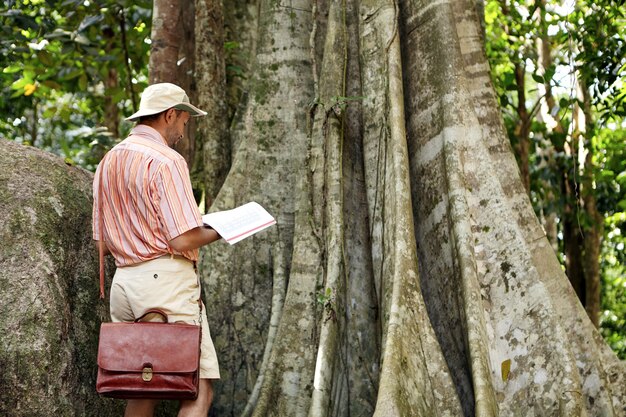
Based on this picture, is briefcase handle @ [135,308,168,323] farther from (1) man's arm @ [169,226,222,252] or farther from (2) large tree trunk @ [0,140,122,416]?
(2) large tree trunk @ [0,140,122,416]

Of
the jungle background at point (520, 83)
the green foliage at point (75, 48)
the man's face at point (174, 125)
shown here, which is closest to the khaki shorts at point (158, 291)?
the man's face at point (174, 125)

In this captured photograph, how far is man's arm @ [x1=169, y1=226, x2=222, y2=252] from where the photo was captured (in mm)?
3988

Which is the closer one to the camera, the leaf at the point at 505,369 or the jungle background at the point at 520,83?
the leaf at the point at 505,369

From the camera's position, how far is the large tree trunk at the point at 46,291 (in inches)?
169

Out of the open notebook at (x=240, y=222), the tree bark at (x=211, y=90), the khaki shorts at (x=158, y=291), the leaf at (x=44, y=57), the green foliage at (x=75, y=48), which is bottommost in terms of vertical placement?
the khaki shorts at (x=158, y=291)

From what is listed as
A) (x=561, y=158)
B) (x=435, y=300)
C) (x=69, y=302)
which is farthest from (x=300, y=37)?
(x=561, y=158)

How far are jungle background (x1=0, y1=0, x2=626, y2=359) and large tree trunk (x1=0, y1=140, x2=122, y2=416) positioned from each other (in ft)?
5.56

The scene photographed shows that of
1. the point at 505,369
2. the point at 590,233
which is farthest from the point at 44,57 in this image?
the point at 590,233

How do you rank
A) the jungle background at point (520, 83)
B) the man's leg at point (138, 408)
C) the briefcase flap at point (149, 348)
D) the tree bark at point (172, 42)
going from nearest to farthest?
the briefcase flap at point (149, 348), the man's leg at point (138, 408), the tree bark at point (172, 42), the jungle background at point (520, 83)

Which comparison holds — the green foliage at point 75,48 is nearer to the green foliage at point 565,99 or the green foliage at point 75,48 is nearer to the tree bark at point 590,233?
the green foliage at point 565,99

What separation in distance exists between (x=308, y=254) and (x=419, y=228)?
26.7 inches

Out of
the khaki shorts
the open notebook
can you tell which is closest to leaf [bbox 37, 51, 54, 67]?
the khaki shorts

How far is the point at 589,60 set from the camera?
8305mm

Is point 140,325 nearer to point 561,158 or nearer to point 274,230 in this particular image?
point 274,230
